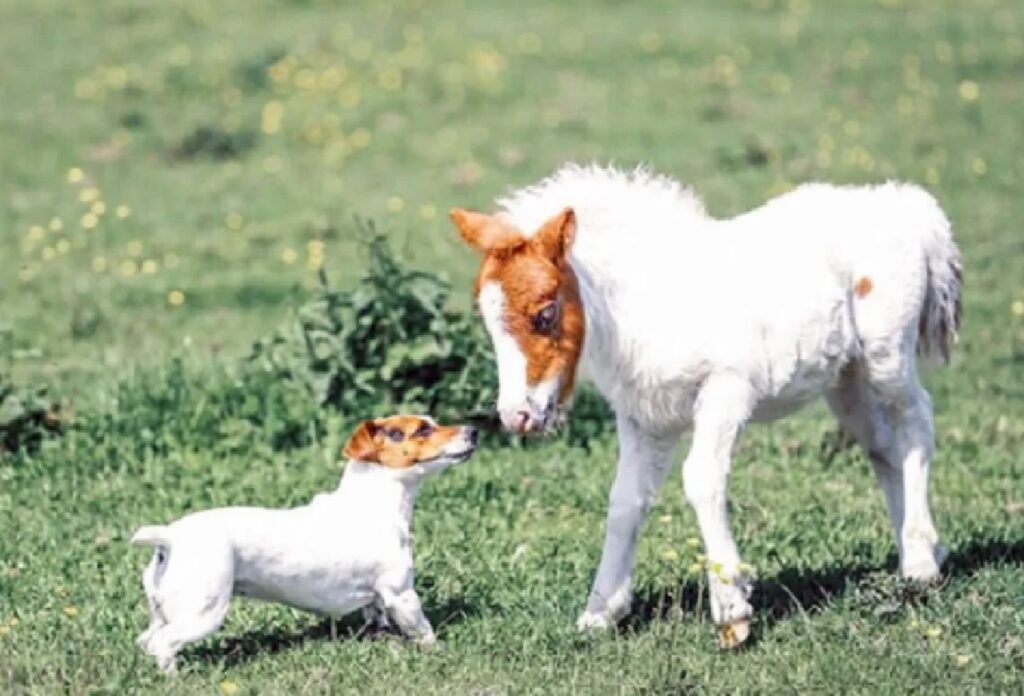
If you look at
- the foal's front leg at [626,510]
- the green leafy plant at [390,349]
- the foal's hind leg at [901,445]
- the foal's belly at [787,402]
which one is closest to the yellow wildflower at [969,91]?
the green leafy plant at [390,349]

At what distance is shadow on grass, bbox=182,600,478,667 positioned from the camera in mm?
7270

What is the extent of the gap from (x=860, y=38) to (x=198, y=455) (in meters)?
11.7

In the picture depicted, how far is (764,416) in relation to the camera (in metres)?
7.75

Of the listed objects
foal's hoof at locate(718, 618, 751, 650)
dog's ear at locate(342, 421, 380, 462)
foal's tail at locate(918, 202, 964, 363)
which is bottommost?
foal's hoof at locate(718, 618, 751, 650)

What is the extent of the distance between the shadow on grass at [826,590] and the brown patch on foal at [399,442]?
3.11 feet

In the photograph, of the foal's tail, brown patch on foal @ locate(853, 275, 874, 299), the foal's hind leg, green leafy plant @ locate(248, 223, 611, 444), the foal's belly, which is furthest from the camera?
green leafy plant @ locate(248, 223, 611, 444)

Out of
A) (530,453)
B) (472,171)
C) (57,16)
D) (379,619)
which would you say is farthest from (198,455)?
(57,16)

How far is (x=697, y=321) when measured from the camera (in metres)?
7.40

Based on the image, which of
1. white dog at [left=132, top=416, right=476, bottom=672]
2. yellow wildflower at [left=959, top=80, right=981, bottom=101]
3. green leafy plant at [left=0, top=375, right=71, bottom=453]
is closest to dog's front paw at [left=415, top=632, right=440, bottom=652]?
white dog at [left=132, top=416, right=476, bottom=672]

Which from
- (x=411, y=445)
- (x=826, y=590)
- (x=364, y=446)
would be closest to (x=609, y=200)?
(x=411, y=445)

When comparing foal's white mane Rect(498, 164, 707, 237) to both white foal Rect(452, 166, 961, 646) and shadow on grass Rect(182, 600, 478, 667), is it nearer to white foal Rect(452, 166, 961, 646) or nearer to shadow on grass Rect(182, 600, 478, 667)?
white foal Rect(452, 166, 961, 646)

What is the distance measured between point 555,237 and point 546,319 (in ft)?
0.91

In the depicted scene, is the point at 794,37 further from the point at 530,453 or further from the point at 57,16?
the point at 530,453

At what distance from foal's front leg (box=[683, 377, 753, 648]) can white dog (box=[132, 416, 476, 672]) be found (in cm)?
80
